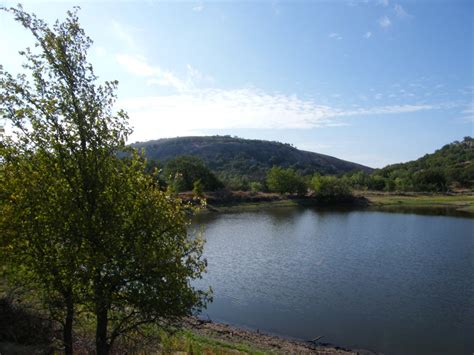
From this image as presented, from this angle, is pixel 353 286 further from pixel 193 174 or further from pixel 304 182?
pixel 304 182

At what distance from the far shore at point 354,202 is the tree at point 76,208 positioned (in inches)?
3265

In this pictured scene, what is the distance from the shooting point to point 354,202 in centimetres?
11119

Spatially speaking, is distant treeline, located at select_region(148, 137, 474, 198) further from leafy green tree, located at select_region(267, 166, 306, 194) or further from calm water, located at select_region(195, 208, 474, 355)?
calm water, located at select_region(195, 208, 474, 355)

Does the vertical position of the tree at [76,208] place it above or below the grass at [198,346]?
above

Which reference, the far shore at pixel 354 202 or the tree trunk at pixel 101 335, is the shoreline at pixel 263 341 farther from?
the far shore at pixel 354 202

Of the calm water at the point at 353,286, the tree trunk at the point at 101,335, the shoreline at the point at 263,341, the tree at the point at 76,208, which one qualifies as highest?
the tree at the point at 76,208

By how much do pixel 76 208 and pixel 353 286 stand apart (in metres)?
26.6

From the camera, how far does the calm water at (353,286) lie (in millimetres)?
22594

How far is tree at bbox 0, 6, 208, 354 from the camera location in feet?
30.6

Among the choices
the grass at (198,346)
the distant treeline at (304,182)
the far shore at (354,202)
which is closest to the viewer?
the grass at (198,346)

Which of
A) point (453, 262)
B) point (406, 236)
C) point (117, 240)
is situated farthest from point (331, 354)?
point (406, 236)

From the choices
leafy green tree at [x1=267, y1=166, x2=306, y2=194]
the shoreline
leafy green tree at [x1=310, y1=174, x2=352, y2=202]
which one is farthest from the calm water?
leafy green tree at [x1=267, y1=166, x2=306, y2=194]

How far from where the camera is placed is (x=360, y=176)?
15288 centimetres

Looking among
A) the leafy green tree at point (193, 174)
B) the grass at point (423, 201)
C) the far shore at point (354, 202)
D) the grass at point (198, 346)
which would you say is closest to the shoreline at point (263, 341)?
the grass at point (198, 346)
